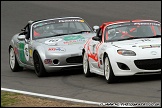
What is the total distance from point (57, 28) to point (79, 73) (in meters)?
1.69

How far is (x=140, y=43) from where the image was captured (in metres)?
11.9

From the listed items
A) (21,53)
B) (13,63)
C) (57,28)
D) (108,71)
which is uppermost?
(57,28)

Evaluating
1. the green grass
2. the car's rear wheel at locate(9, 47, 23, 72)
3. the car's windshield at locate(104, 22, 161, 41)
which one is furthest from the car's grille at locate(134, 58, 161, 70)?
the car's rear wheel at locate(9, 47, 23, 72)

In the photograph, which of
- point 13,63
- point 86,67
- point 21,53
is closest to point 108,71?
point 86,67

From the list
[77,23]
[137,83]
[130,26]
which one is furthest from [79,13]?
[137,83]

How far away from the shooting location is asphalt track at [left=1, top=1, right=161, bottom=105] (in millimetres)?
10297

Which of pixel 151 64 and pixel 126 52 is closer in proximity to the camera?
pixel 151 64

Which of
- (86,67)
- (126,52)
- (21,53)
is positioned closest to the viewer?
(126,52)

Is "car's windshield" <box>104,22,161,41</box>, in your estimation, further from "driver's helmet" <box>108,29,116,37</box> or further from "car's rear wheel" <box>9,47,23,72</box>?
"car's rear wheel" <box>9,47,23,72</box>

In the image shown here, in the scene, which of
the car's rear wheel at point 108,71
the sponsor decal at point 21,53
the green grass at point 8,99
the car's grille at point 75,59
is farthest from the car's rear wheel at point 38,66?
the green grass at point 8,99

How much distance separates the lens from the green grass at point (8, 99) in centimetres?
927

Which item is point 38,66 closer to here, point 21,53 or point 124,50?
point 21,53

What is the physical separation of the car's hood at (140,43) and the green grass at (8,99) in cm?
249

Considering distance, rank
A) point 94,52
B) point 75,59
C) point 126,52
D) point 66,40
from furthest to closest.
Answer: point 66,40, point 75,59, point 94,52, point 126,52
